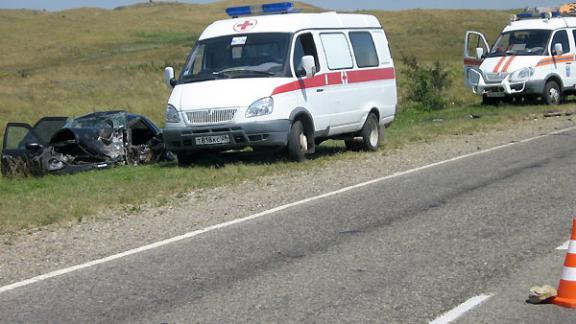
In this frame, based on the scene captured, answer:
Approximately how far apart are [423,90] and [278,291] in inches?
956

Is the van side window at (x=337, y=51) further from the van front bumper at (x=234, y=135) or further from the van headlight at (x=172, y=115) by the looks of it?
the van headlight at (x=172, y=115)

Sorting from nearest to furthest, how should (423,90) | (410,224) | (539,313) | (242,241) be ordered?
(539,313) < (242,241) < (410,224) < (423,90)

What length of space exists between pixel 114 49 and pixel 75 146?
76355 millimetres

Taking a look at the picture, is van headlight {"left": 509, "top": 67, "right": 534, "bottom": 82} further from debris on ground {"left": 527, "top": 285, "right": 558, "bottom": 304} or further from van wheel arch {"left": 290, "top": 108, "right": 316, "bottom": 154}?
debris on ground {"left": 527, "top": 285, "right": 558, "bottom": 304}

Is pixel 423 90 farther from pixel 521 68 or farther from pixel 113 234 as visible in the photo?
pixel 113 234

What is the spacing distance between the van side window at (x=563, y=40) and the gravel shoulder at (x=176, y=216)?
11245mm

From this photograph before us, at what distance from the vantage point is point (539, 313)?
6480mm

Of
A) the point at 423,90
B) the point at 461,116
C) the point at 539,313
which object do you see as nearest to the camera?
the point at 539,313

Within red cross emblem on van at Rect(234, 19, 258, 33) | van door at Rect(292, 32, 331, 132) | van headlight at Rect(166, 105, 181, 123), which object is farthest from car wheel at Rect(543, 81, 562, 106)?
van headlight at Rect(166, 105, 181, 123)

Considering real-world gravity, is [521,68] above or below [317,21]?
below

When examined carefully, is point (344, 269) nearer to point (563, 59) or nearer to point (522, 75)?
point (522, 75)

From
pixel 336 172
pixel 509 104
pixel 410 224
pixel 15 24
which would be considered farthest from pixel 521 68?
pixel 15 24

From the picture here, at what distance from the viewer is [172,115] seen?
49.6 feet

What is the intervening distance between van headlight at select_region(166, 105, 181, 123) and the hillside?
1409 cm
